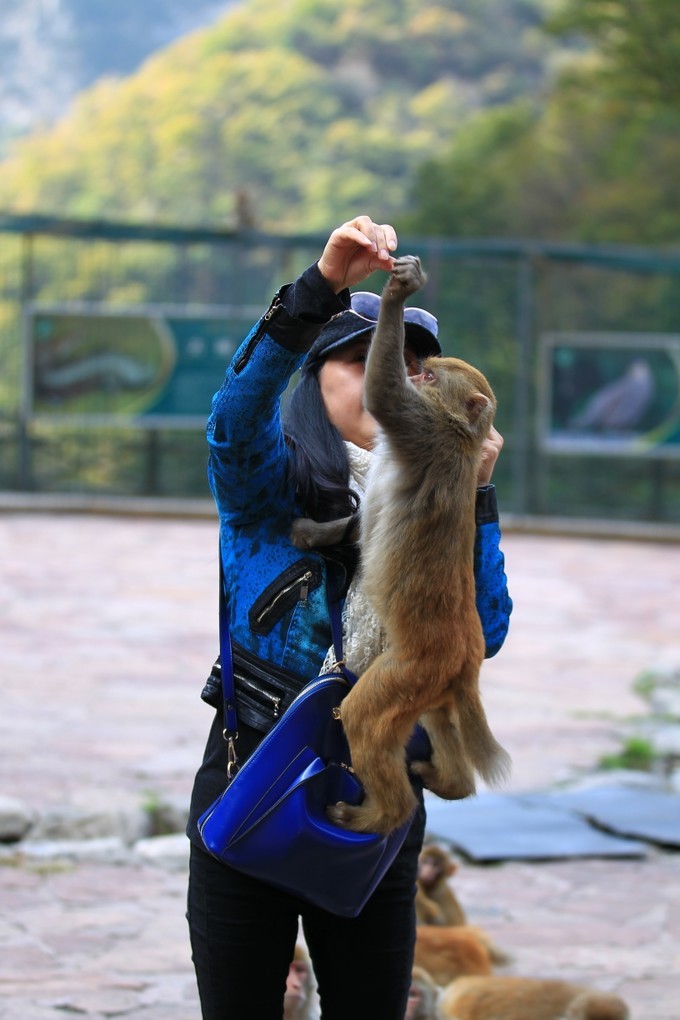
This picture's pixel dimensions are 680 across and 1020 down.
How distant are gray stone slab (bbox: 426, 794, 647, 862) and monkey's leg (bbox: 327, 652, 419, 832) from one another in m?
3.75

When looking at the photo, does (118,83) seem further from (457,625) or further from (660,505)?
(457,625)

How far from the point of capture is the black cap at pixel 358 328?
2.98m

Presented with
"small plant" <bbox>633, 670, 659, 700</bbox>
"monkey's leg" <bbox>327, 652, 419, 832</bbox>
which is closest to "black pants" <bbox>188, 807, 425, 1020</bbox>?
"monkey's leg" <bbox>327, 652, 419, 832</bbox>

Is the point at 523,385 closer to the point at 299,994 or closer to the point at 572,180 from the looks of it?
the point at 299,994

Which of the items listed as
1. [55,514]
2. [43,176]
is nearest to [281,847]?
[55,514]

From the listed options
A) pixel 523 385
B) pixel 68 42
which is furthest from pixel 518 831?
pixel 68 42

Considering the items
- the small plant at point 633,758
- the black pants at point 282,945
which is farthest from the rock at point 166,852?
the black pants at point 282,945

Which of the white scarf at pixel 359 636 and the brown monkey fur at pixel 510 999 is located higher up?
the white scarf at pixel 359 636

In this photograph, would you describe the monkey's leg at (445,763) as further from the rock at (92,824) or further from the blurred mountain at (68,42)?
the blurred mountain at (68,42)

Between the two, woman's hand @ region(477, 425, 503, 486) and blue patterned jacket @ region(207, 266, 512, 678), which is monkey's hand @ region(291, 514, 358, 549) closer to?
blue patterned jacket @ region(207, 266, 512, 678)

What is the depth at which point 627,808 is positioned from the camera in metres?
7.00

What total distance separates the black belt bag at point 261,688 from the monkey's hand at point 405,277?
0.75m

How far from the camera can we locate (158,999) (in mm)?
4652

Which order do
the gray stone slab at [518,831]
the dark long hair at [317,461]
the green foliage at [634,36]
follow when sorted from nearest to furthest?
the dark long hair at [317,461]
the gray stone slab at [518,831]
the green foliage at [634,36]
